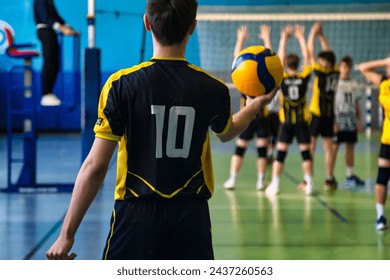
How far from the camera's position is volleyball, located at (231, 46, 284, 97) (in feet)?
10.2

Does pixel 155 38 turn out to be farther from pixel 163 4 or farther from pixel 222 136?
pixel 222 136

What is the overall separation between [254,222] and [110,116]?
4173 mm

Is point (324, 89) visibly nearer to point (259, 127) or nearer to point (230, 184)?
point (259, 127)

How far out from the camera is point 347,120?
8859mm

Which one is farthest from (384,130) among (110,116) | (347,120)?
(110,116)

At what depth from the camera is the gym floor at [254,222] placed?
5.29 meters

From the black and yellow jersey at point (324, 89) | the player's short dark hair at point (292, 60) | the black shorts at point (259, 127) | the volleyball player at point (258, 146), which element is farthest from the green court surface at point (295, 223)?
the player's short dark hair at point (292, 60)

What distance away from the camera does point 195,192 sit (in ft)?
8.41

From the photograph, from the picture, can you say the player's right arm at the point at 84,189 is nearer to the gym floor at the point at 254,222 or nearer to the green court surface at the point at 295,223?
the gym floor at the point at 254,222

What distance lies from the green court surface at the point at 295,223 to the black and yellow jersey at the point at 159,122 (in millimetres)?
2667

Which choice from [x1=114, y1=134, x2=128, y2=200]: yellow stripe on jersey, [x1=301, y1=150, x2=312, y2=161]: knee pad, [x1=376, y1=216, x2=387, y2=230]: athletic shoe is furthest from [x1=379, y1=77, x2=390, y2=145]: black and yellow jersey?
[x1=114, y1=134, x2=128, y2=200]: yellow stripe on jersey
